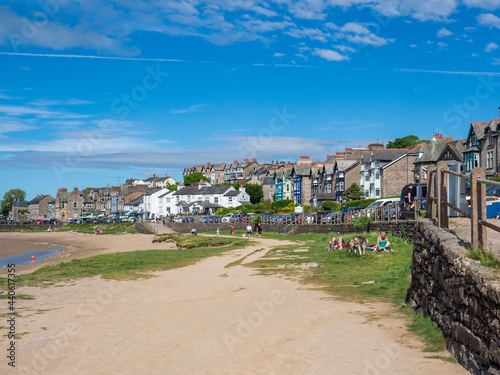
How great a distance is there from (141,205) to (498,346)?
14165 centimetres

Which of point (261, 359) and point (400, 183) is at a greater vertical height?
point (400, 183)

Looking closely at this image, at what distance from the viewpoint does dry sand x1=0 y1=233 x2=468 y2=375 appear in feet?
24.3

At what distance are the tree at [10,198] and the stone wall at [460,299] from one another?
19878cm

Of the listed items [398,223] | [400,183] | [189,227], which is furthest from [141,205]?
[398,223]

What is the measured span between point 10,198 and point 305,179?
136416 millimetres

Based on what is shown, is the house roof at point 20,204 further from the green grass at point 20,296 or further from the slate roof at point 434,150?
the green grass at point 20,296

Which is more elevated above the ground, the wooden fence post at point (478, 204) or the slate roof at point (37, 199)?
the slate roof at point (37, 199)

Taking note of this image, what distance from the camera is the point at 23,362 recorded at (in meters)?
7.73

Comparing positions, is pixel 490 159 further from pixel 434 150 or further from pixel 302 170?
pixel 302 170

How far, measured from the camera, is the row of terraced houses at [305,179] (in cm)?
5488

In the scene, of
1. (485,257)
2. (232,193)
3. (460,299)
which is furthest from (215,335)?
(232,193)

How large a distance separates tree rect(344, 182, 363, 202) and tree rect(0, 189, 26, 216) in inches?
5973

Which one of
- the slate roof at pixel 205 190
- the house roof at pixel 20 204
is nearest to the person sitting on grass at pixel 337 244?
the slate roof at pixel 205 190

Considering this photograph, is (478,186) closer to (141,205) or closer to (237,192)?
(237,192)
